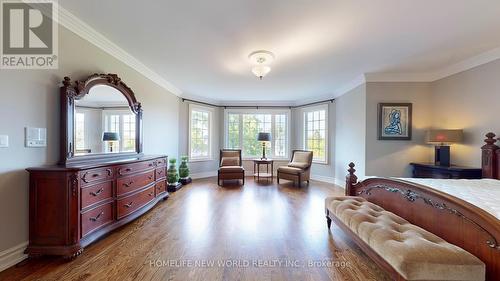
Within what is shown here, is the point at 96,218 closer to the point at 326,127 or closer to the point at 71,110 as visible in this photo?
the point at 71,110

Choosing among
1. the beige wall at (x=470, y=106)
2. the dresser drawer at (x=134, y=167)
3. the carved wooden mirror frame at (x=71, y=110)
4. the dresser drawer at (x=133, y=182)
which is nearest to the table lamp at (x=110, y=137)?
the carved wooden mirror frame at (x=71, y=110)

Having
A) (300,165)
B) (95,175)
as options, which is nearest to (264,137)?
(300,165)

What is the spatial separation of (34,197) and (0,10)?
1.71m

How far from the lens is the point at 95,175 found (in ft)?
7.64

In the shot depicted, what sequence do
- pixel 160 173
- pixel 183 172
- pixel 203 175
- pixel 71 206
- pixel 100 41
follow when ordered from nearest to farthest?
pixel 71 206
pixel 100 41
pixel 160 173
pixel 183 172
pixel 203 175

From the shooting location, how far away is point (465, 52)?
3248 mm

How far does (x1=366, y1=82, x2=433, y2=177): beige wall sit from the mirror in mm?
4504

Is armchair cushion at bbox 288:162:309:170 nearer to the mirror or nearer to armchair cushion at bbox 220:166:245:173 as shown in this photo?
armchair cushion at bbox 220:166:245:173

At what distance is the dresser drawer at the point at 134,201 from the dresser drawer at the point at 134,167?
0.34 m

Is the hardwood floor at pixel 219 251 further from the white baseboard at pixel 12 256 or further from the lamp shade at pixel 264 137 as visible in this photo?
the lamp shade at pixel 264 137

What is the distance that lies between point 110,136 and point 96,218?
120 cm

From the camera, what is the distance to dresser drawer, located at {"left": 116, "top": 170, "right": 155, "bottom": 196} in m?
2.72

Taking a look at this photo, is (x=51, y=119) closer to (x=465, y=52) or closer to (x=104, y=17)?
(x=104, y=17)

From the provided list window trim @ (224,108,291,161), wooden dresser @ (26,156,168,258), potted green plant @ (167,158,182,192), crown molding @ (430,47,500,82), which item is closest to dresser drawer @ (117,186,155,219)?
wooden dresser @ (26,156,168,258)
